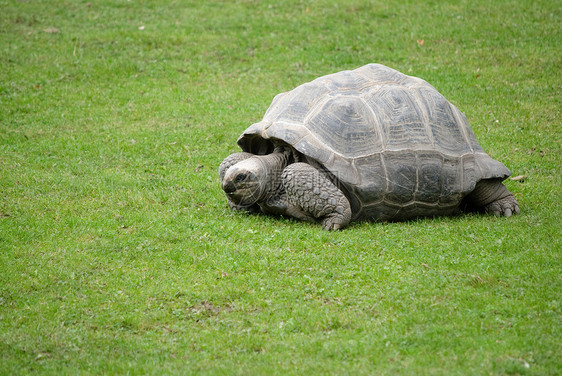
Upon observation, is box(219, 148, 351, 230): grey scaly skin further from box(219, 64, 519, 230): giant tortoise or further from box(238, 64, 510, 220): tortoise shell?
box(238, 64, 510, 220): tortoise shell

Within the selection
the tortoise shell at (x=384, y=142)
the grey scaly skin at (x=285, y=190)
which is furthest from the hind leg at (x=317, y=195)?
the tortoise shell at (x=384, y=142)

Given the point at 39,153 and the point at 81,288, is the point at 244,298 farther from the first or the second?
the point at 39,153

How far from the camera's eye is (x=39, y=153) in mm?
9781

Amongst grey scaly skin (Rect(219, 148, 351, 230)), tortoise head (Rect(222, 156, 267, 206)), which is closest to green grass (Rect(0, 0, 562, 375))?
grey scaly skin (Rect(219, 148, 351, 230))

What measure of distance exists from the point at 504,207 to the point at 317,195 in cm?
218

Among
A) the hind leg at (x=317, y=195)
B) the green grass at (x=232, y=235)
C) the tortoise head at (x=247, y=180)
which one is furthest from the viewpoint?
the tortoise head at (x=247, y=180)

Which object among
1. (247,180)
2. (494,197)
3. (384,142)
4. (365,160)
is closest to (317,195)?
(365,160)

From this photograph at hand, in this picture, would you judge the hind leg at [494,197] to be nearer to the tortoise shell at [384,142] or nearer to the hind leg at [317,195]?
the tortoise shell at [384,142]

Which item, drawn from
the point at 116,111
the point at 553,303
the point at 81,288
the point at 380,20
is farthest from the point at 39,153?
the point at 380,20

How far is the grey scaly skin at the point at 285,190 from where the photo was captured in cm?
707

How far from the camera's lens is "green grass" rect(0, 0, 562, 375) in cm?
484

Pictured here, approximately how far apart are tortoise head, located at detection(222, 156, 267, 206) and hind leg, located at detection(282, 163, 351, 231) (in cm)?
27

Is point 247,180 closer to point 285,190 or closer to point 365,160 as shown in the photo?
point 285,190

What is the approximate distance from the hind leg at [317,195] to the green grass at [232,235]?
19cm
